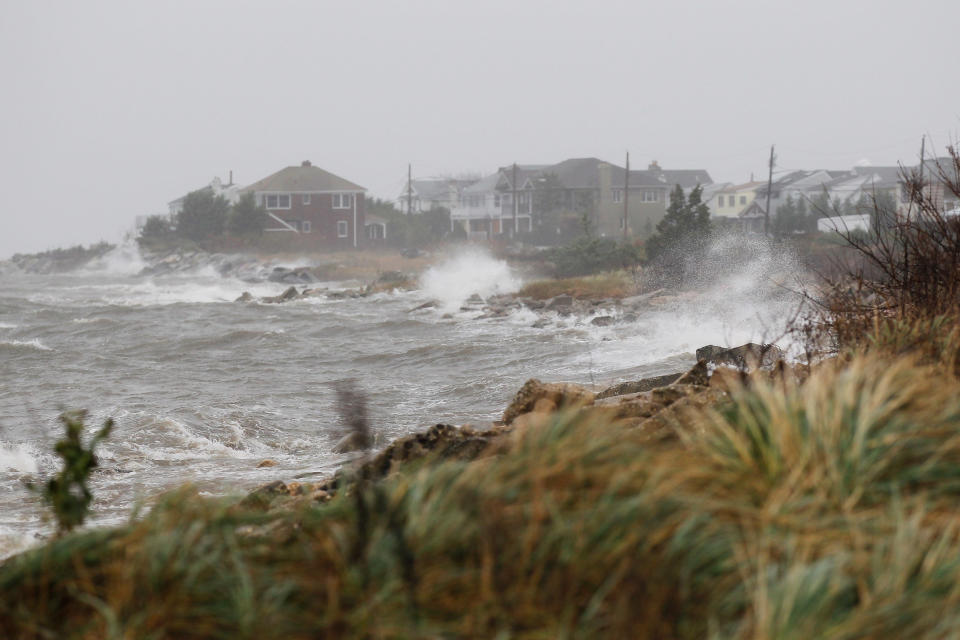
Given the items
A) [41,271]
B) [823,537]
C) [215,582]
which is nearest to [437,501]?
[215,582]

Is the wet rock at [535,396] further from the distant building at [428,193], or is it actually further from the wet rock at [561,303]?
the distant building at [428,193]

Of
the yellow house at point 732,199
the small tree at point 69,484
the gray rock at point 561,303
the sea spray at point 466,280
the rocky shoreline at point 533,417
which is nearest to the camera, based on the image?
the small tree at point 69,484

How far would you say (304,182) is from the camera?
85.5 meters

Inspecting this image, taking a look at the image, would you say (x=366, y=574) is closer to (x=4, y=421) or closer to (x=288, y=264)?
(x=4, y=421)

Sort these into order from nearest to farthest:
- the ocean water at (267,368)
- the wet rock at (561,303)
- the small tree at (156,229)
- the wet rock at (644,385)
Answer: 1. the wet rock at (644,385)
2. the ocean water at (267,368)
3. the wet rock at (561,303)
4. the small tree at (156,229)

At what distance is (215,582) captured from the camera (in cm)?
390

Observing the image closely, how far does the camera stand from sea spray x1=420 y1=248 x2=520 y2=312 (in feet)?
152

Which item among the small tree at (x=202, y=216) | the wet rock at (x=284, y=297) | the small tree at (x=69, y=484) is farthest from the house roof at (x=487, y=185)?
the small tree at (x=69, y=484)

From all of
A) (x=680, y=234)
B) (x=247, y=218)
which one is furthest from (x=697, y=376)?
(x=247, y=218)

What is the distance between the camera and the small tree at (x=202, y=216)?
273 ft

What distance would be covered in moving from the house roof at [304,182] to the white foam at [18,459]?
72291 millimetres

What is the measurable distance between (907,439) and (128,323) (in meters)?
32.9

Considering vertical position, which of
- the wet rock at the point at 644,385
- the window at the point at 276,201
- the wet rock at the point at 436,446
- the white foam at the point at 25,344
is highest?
the window at the point at 276,201

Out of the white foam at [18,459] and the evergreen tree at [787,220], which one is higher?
the evergreen tree at [787,220]
